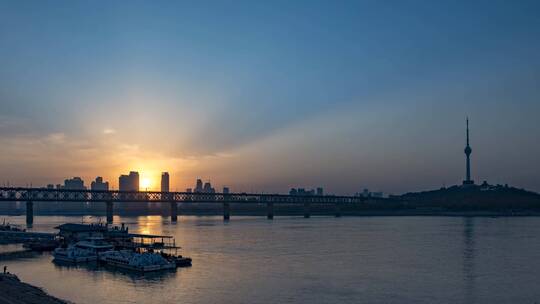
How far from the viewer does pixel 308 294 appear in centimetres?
4331

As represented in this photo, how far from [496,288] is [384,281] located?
30.5 ft

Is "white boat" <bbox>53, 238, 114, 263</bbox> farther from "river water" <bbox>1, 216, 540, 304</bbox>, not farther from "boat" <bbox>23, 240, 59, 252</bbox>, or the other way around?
"boat" <bbox>23, 240, 59, 252</bbox>

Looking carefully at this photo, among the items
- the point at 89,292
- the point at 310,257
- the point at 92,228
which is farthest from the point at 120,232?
the point at 89,292

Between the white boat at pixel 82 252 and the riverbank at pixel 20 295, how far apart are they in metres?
19.5

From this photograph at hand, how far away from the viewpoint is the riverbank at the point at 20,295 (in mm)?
36906

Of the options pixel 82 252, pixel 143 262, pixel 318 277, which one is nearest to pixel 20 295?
pixel 143 262

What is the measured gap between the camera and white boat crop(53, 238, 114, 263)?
66.2 metres

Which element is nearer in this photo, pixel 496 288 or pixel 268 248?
pixel 496 288

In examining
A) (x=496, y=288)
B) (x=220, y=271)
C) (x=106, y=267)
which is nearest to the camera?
(x=496, y=288)

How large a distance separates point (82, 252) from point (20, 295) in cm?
2844

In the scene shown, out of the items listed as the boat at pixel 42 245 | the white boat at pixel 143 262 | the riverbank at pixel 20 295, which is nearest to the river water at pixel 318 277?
the white boat at pixel 143 262

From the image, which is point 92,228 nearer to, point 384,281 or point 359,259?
point 359,259

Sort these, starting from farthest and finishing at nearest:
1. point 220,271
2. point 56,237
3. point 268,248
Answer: point 56,237, point 268,248, point 220,271

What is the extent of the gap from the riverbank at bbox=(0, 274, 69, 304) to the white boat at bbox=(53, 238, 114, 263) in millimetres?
19476
